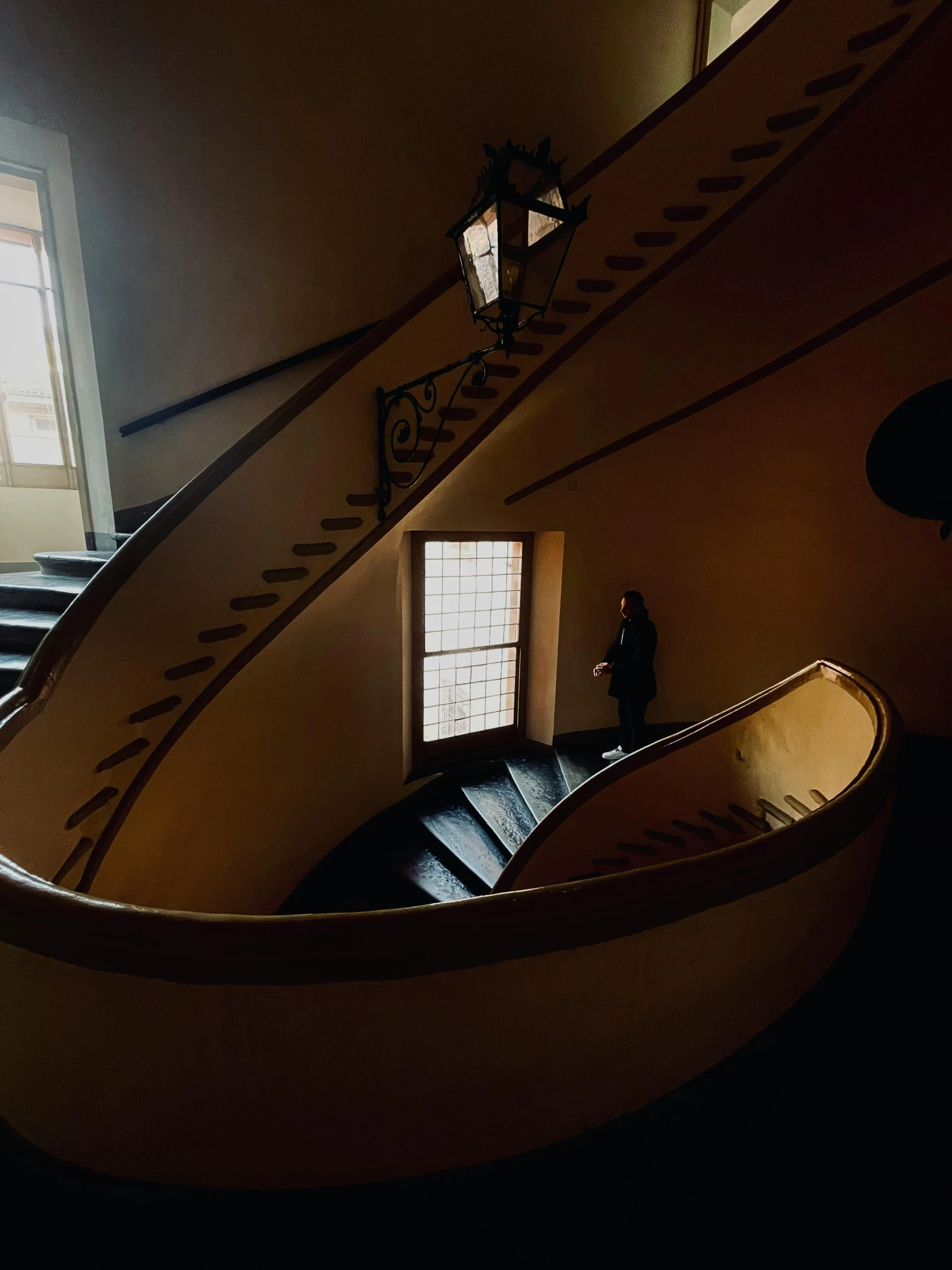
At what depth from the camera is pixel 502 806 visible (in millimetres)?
4078

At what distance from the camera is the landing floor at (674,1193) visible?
1017mm

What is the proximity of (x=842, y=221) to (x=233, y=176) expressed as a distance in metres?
3.46

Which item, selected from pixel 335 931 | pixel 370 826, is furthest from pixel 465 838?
pixel 335 931

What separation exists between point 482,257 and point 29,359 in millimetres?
3472

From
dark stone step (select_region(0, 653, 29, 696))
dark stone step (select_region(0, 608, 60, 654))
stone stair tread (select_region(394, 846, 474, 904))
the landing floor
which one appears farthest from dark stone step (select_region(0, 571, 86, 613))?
stone stair tread (select_region(394, 846, 474, 904))

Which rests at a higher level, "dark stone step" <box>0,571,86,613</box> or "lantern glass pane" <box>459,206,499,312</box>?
"lantern glass pane" <box>459,206,499,312</box>

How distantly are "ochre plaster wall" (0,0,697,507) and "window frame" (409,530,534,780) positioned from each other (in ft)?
4.96

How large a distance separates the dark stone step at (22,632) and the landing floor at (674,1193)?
66.8 inches

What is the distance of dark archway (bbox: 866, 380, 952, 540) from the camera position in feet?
12.6

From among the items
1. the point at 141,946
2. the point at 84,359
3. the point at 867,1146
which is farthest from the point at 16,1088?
the point at 84,359

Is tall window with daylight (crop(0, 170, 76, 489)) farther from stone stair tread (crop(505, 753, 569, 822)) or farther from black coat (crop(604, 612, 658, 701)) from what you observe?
black coat (crop(604, 612, 658, 701))

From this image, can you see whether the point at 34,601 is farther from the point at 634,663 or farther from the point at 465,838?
the point at 634,663

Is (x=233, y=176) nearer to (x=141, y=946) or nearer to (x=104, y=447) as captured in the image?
(x=104, y=447)

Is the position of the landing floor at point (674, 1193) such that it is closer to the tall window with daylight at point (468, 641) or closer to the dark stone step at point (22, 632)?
the dark stone step at point (22, 632)
